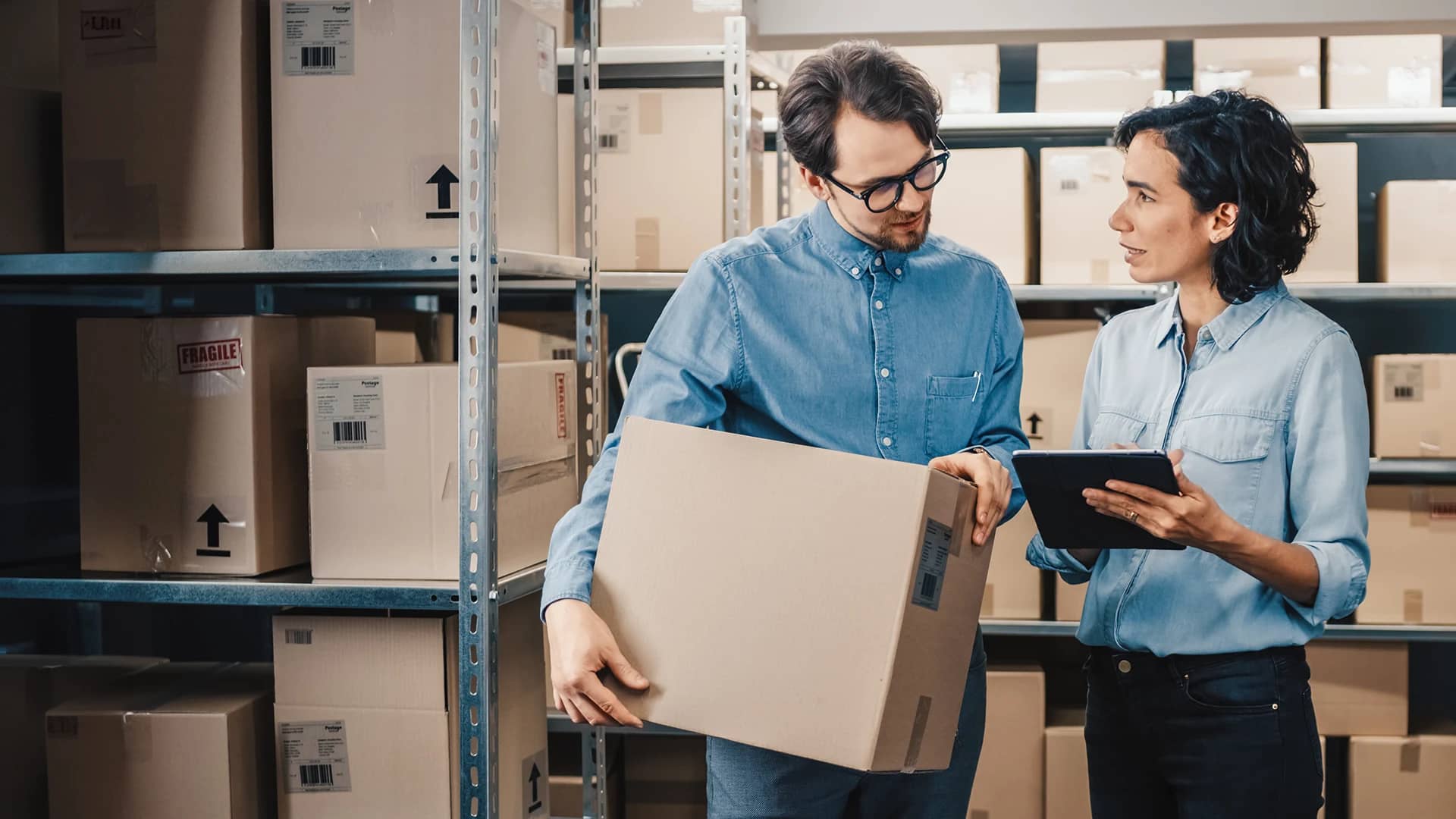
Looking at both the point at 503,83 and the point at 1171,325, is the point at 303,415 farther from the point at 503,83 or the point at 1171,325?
the point at 1171,325

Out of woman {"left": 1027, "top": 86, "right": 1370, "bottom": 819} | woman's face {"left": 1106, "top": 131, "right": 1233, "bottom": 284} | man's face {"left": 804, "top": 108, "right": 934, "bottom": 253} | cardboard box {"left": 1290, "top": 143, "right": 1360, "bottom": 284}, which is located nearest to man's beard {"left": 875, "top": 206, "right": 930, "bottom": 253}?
man's face {"left": 804, "top": 108, "right": 934, "bottom": 253}

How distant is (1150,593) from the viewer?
4.80 feet

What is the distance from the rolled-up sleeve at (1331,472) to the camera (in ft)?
4.53

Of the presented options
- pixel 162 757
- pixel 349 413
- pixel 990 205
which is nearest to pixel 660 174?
pixel 990 205

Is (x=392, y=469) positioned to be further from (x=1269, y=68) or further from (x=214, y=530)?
(x=1269, y=68)

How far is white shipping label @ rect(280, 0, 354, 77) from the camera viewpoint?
1.55 meters

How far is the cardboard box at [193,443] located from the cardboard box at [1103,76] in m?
1.91

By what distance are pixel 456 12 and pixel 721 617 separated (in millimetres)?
928

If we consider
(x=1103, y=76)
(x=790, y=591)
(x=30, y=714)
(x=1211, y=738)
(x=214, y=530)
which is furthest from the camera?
(x=1103, y=76)

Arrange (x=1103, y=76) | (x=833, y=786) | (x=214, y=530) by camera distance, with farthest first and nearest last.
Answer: (x=1103, y=76)
(x=214, y=530)
(x=833, y=786)

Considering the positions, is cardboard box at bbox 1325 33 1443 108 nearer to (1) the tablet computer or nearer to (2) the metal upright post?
(1) the tablet computer

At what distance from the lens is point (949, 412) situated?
1238mm

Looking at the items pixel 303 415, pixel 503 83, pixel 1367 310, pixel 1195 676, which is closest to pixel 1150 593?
pixel 1195 676

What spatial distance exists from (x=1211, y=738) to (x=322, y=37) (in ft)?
4.72
